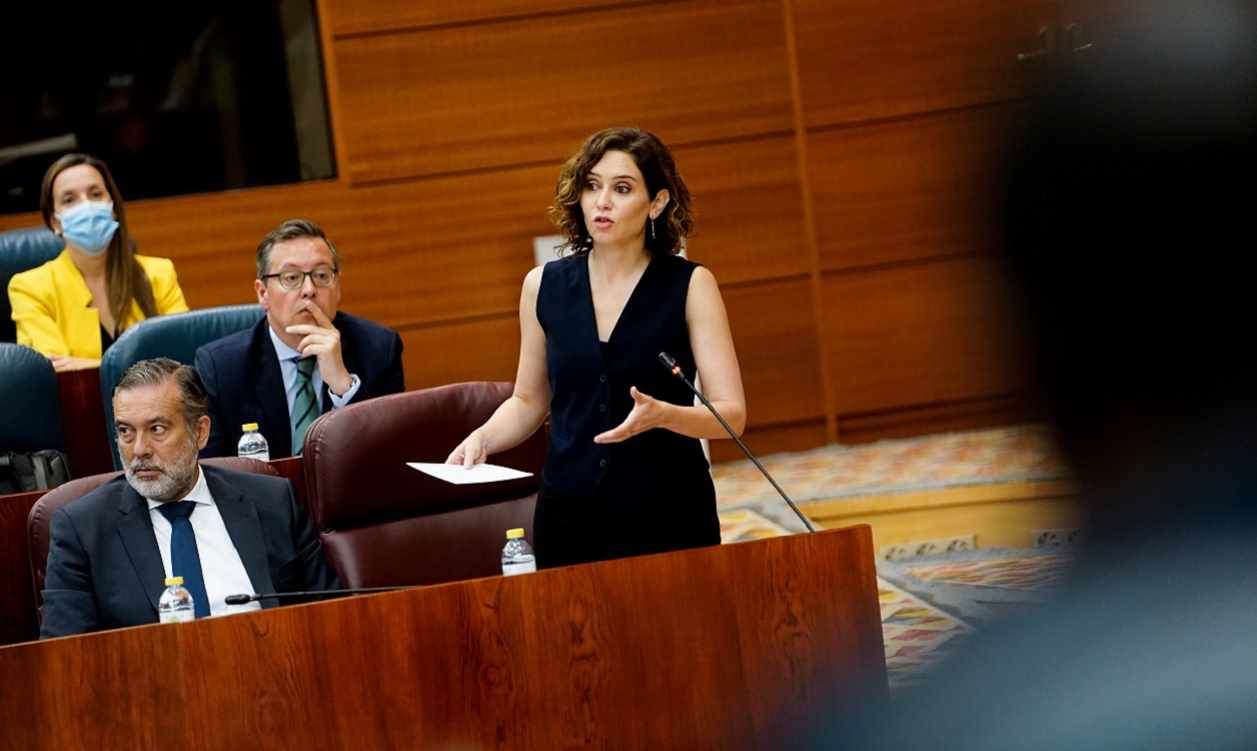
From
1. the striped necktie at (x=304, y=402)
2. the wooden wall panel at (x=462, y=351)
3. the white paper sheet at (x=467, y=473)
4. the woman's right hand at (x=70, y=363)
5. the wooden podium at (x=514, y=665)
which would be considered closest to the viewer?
the wooden podium at (x=514, y=665)

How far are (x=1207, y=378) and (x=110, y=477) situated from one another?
2344 mm

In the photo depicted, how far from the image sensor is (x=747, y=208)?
6.30 m

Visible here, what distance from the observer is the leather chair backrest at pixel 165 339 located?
3748 mm

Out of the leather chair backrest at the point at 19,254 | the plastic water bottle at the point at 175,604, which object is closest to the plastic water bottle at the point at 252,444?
the plastic water bottle at the point at 175,604

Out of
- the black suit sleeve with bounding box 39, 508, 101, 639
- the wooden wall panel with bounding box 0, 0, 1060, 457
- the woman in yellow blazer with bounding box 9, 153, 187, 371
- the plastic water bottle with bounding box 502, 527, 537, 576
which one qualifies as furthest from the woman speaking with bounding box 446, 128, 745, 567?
the wooden wall panel with bounding box 0, 0, 1060, 457

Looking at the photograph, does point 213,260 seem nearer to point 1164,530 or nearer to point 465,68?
point 465,68

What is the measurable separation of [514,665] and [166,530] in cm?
94

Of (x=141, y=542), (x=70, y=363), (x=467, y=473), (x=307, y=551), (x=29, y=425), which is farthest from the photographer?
(x=70, y=363)

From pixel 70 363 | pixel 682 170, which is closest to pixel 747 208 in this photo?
pixel 682 170

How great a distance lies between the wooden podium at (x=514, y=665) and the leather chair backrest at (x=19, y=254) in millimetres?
3057

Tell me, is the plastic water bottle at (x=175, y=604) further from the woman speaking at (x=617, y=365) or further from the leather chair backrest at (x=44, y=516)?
the woman speaking at (x=617, y=365)

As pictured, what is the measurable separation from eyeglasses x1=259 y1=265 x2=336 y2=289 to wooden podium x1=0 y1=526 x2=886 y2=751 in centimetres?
167

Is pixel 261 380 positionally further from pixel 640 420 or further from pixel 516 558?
pixel 640 420

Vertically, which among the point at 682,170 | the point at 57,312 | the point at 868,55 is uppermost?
the point at 868,55
